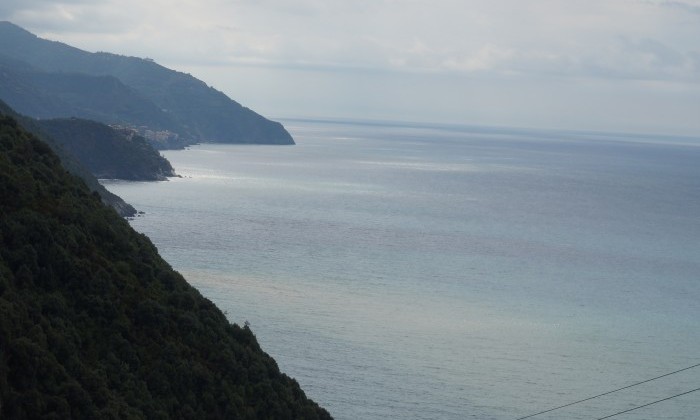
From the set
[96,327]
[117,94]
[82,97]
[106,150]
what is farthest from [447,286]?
[117,94]

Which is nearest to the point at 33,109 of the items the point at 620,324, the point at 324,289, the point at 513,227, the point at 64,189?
the point at 513,227

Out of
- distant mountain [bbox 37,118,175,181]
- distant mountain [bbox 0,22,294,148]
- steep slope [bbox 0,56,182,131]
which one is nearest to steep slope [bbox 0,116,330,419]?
distant mountain [bbox 37,118,175,181]

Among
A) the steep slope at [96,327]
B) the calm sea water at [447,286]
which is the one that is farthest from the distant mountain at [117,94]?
the steep slope at [96,327]

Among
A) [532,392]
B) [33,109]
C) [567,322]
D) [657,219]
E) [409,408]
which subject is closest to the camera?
[409,408]

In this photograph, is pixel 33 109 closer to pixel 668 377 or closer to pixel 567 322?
pixel 567 322

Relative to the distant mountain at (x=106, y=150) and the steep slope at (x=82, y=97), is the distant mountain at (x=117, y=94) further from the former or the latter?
the distant mountain at (x=106, y=150)

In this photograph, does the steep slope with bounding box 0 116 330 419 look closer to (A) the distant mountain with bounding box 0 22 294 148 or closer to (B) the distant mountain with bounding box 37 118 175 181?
(B) the distant mountain with bounding box 37 118 175 181
